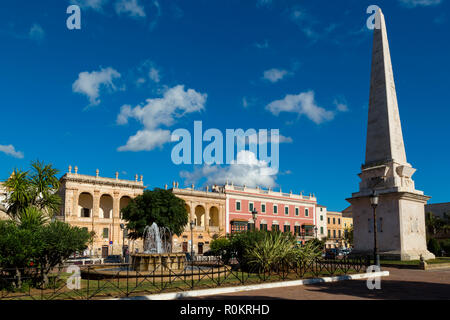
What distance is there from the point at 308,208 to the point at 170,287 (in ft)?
203

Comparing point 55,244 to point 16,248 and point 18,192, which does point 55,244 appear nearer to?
point 16,248

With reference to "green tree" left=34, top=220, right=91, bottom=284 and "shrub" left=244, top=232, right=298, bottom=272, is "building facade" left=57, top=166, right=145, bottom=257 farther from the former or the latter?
"green tree" left=34, top=220, right=91, bottom=284

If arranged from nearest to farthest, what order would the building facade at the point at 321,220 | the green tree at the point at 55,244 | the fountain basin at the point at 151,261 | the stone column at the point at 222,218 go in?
1. the green tree at the point at 55,244
2. the fountain basin at the point at 151,261
3. the stone column at the point at 222,218
4. the building facade at the point at 321,220

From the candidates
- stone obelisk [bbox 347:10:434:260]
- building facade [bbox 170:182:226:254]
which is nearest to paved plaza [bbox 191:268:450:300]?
stone obelisk [bbox 347:10:434:260]

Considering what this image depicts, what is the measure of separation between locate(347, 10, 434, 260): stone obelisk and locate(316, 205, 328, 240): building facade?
4900 cm

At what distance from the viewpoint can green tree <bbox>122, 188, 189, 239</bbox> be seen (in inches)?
1694

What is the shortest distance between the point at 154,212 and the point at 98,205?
12.9 meters

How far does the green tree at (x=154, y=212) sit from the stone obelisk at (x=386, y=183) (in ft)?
74.6

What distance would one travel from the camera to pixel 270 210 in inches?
2596

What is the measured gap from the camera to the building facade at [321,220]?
7544cm

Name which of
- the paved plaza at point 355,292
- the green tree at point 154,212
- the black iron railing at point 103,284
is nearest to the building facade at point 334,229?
the green tree at point 154,212

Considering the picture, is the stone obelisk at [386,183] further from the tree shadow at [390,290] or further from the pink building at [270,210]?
the pink building at [270,210]

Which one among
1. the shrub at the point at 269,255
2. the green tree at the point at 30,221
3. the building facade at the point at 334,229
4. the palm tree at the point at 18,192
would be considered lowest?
the building facade at the point at 334,229
